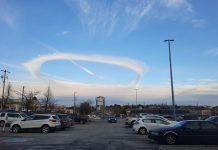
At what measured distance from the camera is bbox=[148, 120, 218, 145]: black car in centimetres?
2022

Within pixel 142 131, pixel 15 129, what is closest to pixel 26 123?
pixel 15 129

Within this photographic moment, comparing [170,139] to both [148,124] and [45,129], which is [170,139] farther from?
[45,129]

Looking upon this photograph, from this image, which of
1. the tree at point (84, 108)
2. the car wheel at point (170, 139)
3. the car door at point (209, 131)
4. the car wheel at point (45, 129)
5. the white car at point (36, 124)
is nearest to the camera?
the car wheel at point (170, 139)

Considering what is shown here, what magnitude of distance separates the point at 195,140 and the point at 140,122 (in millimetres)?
11048

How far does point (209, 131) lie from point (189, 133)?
1173 millimetres

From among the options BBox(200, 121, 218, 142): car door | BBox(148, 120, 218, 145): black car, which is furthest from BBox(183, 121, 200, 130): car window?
BBox(200, 121, 218, 142): car door

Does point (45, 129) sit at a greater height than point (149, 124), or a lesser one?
lesser

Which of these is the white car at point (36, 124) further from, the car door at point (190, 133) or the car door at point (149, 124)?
the car door at point (190, 133)

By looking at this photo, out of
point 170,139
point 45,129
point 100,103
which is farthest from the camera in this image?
point 100,103

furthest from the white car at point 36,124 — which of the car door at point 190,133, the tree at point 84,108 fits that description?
the tree at point 84,108

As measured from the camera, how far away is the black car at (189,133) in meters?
20.2

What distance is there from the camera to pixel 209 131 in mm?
20516

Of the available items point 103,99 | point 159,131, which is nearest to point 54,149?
point 159,131

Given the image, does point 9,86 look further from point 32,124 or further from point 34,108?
point 32,124
